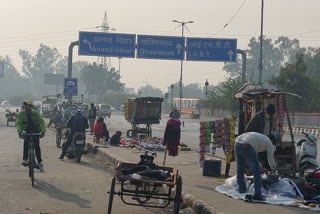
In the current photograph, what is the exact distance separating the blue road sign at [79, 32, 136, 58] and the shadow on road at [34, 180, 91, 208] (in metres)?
25.3

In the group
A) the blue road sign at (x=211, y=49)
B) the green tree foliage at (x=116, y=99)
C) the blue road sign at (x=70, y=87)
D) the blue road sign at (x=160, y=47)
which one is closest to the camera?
the blue road sign at (x=70, y=87)

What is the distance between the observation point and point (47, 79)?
14262cm

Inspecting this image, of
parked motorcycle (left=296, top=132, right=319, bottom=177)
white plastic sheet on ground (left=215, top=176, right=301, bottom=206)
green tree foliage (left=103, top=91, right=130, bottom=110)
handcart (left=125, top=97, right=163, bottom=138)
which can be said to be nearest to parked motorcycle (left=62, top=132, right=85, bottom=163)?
parked motorcycle (left=296, top=132, right=319, bottom=177)

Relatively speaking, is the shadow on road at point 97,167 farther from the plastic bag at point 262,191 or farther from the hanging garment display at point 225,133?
the plastic bag at point 262,191

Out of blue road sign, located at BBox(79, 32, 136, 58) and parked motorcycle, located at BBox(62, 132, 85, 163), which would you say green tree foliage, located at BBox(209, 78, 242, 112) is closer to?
blue road sign, located at BBox(79, 32, 136, 58)

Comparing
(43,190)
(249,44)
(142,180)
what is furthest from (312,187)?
(249,44)

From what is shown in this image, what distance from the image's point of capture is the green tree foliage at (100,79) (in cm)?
13300

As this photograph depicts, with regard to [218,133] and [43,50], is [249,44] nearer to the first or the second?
[43,50]

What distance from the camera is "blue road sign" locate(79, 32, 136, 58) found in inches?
1474

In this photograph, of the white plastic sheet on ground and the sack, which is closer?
the white plastic sheet on ground

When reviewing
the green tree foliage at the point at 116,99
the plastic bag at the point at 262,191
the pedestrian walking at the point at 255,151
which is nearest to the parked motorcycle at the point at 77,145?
the plastic bag at the point at 262,191

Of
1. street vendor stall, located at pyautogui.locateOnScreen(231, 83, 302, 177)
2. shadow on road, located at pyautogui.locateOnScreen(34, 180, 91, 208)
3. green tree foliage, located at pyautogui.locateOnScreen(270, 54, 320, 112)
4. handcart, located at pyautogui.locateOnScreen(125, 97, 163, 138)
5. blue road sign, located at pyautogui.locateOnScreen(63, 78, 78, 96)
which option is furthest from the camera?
green tree foliage, located at pyautogui.locateOnScreen(270, 54, 320, 112)

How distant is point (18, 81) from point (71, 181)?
18659 cm

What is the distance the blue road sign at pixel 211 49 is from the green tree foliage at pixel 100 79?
3683 inches
